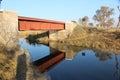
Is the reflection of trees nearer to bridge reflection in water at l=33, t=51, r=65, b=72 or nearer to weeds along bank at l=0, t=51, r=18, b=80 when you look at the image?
bridge reflection in water at l=33, t=51, r=65, b=72

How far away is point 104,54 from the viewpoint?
32.9 metres

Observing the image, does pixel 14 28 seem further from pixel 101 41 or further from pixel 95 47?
pixel 101 41

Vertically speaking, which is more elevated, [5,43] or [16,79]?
[5,43]

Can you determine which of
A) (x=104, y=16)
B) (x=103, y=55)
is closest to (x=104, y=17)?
(x=104, y=16)

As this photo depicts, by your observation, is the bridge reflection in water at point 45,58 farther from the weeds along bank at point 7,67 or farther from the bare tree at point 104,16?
the bare tree at point 104,16

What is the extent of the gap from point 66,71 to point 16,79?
8.60 meters

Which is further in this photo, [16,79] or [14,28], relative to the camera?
[14,28]

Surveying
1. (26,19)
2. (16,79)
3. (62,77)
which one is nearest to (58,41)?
(26,19)

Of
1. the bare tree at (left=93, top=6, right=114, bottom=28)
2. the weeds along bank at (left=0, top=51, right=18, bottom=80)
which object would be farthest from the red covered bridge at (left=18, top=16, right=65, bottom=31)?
the bare tree at (left=93, top=6, right=114, bottom=28)

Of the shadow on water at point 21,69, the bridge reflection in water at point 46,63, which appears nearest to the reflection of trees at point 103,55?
the bridge reflection in water at point 46,63

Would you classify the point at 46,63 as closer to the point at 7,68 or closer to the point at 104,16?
the point at 7,68

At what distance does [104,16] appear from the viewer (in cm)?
8219

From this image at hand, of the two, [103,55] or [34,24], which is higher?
[34,24]

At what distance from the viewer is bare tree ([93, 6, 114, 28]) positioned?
80244mm
